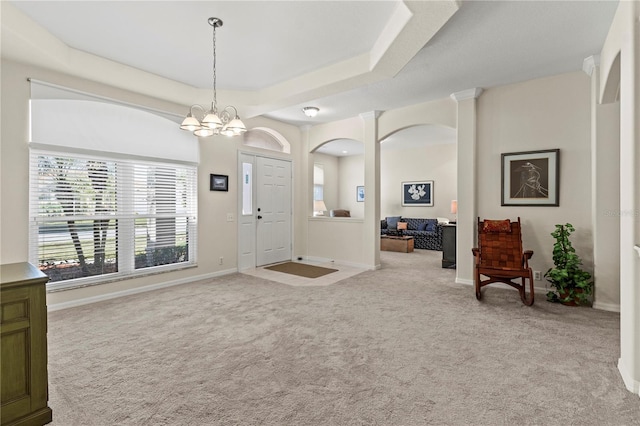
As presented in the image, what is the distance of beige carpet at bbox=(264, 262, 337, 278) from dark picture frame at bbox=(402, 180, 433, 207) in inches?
179

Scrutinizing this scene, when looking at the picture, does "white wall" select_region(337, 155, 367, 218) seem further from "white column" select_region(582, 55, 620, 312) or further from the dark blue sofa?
"white column" select_region(582, 55, 620, 312)

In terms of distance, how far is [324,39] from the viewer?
3158mm

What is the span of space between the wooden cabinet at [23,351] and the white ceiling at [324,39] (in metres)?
2.35

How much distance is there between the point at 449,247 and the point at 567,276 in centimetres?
226

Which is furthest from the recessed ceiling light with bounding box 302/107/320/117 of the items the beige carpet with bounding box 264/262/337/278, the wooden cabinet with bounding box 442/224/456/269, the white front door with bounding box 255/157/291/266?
the wooden cabinet with bounding box 442/224/456/269

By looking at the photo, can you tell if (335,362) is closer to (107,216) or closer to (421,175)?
(107,216)

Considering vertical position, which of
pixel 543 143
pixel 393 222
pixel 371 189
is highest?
pixel 543 143

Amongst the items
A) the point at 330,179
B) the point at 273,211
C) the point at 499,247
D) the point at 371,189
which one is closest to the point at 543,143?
the point at 499,247

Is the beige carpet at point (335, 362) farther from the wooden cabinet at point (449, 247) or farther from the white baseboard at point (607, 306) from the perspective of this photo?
the wooden cabinet at point (449, 247)

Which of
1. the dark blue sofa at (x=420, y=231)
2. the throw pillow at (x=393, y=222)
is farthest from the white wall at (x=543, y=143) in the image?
the throw pillow at (x=393, y=222)

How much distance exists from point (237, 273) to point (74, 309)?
7.46 feet

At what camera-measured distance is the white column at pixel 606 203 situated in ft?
11.2

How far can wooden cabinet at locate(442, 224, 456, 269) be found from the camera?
18.7 feet

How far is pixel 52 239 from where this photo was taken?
3.50 metres
